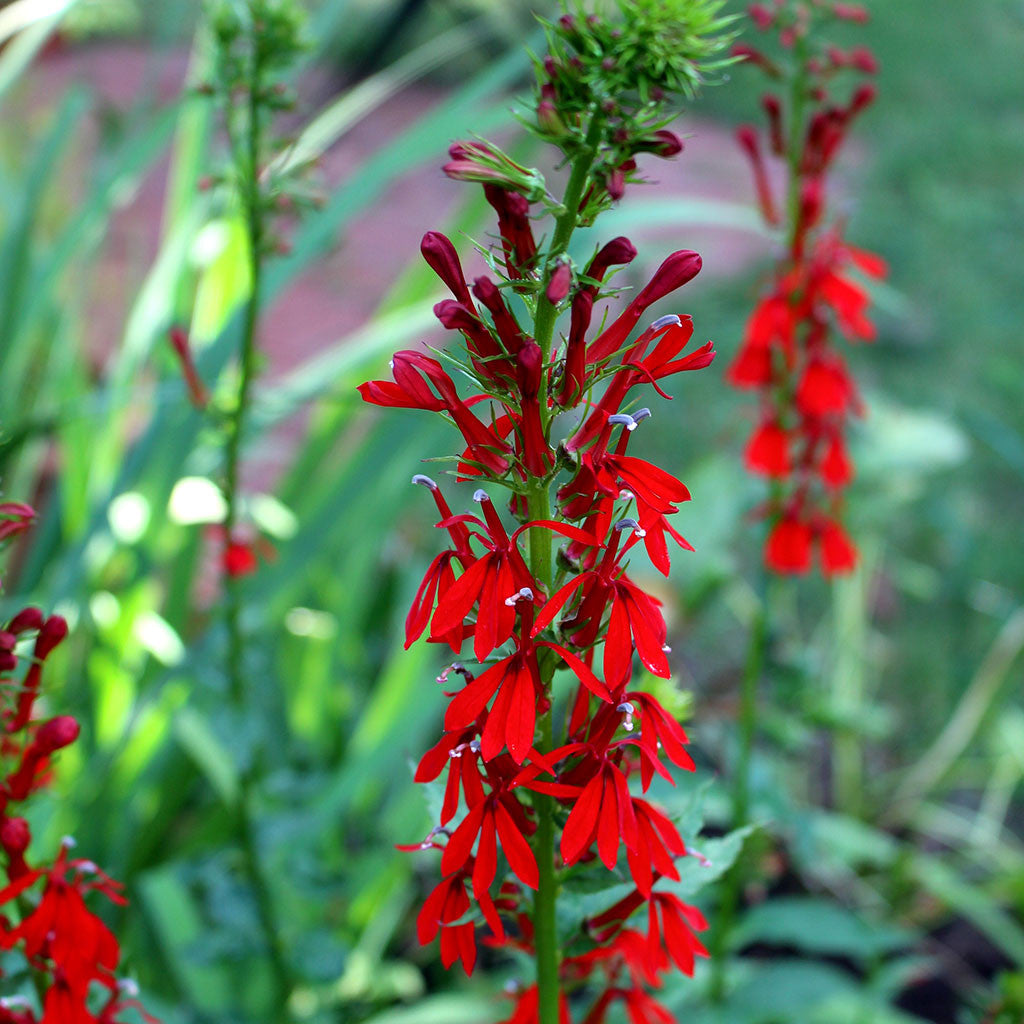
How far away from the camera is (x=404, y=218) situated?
18.6ft

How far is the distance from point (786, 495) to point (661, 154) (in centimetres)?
113

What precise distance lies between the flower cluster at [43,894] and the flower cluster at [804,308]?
3.56 feet

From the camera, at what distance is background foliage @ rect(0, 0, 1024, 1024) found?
6.21ft

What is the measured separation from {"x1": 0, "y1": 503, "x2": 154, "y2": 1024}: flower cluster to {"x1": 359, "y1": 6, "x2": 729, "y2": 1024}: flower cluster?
291mm

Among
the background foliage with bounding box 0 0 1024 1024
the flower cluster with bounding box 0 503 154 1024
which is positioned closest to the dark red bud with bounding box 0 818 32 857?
the flower cluster with bounding box 0 503 154 1024

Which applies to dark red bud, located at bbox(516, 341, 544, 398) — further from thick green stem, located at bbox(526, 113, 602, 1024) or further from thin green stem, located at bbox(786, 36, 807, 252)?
thin green stem, located at bbox(786, 36, 807, 252)

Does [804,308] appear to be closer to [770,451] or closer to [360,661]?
[770,451]

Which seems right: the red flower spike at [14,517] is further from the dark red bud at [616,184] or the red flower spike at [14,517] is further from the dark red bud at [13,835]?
the dark red bud at [616,184]

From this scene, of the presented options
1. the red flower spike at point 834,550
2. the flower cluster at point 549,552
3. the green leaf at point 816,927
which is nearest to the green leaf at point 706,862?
the flower cluster at point 549,552

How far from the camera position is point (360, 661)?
2559 mm

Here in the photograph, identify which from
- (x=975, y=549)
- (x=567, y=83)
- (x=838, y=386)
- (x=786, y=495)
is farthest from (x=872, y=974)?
(x=567, y=83)

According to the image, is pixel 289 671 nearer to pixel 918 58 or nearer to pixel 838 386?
pixel 838 386

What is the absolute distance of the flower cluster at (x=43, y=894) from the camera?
86 cm

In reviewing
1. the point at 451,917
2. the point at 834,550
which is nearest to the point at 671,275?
the point at 451,917
